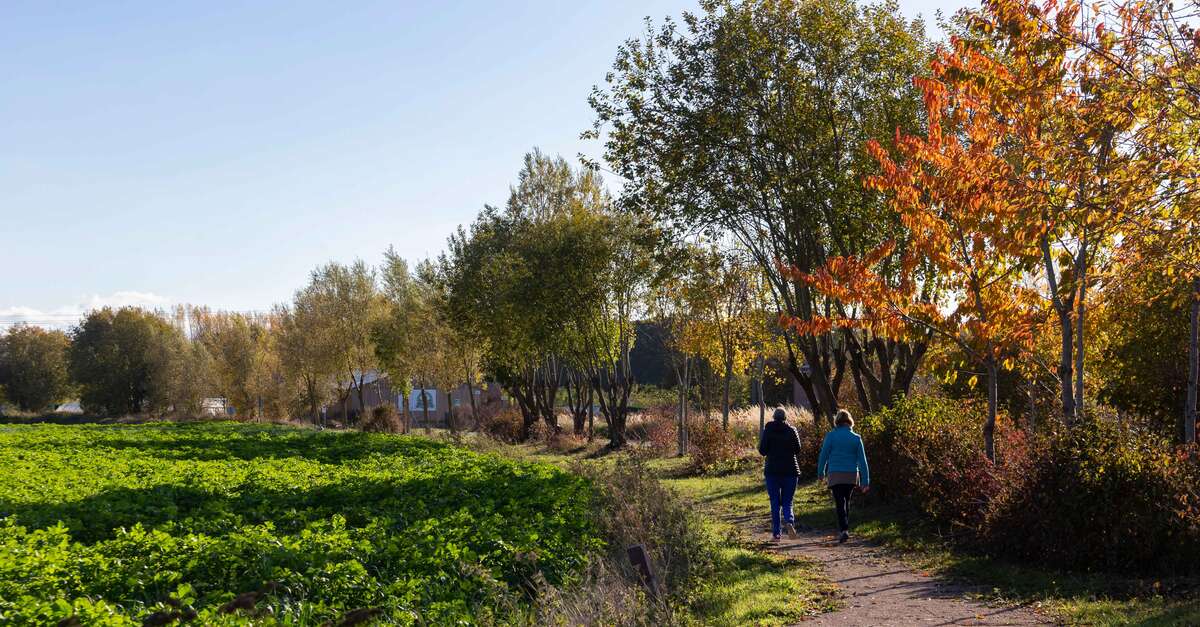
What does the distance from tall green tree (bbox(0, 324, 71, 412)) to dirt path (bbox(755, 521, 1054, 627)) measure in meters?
84.8

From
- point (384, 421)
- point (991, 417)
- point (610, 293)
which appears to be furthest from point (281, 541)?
point (384, 421)

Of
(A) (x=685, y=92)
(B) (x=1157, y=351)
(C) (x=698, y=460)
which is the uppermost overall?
(A) (x=685, y=92)

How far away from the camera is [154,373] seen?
73.2 metres

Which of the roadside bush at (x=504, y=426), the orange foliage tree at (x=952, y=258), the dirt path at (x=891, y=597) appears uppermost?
the orange foliage tree at (x=952, y=258)

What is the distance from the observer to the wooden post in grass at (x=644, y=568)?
809 cm

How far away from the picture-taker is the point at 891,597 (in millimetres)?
9375

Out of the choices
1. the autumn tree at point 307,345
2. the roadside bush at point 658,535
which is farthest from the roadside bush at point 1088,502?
the autumn tree at point 307,345

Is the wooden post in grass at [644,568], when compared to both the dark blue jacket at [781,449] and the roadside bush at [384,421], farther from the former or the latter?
the roadside bush at [384,421]

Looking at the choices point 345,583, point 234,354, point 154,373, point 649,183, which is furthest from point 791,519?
point 154,373

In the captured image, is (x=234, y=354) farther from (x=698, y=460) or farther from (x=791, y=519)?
(x=791, y=519)

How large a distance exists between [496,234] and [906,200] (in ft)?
95.3

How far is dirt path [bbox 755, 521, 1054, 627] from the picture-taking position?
8.37m

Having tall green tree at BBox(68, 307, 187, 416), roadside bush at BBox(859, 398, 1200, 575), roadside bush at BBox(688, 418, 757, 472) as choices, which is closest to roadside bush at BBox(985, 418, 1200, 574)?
roadside bush at BBox(859, 398, 1200, 575)

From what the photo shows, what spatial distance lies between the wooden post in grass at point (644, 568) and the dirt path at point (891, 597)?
1412 millimetres
